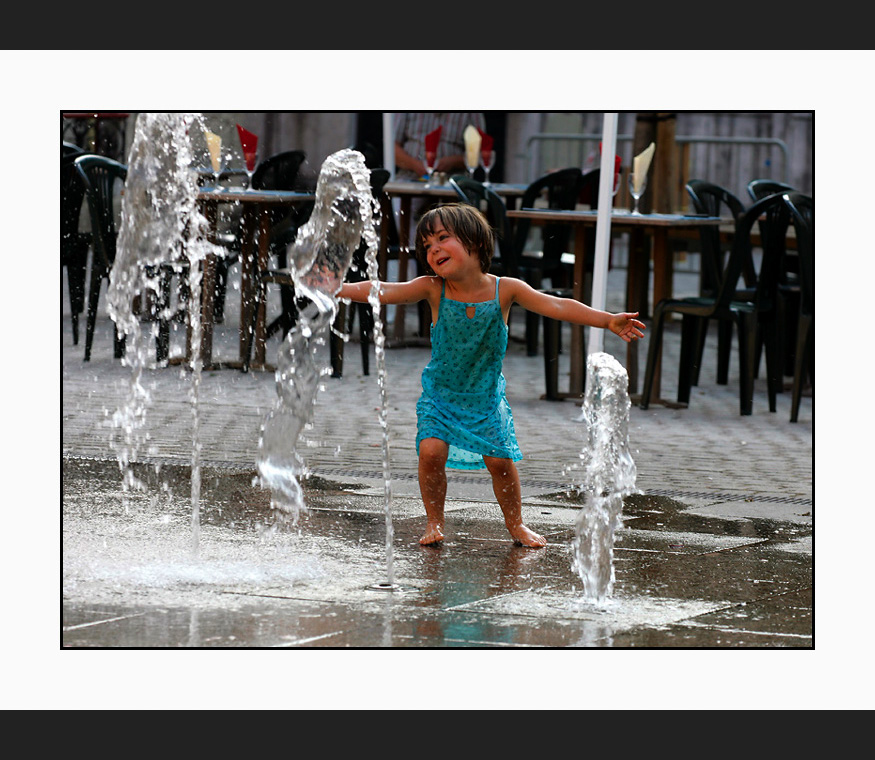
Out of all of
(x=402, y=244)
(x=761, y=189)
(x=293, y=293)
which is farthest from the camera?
(x=402, y=244)

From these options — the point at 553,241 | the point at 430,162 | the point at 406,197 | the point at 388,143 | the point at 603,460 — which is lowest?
the point at 603,460

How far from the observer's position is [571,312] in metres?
5.21

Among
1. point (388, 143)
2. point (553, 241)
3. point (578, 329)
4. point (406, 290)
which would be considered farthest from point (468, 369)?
point (388, 143)

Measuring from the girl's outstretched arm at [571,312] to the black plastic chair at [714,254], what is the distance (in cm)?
453

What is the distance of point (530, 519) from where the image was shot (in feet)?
18.9

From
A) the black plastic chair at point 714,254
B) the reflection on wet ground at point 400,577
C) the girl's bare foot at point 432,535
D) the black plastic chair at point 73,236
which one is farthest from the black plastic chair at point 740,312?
the girl's bare foot at point 432,535

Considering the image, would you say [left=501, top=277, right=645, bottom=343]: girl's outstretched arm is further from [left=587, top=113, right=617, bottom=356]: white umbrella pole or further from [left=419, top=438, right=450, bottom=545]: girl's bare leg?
[left=587, top=113, right=617, bottom=356]: white umbrella pole

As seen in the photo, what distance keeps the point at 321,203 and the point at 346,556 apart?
122 cm

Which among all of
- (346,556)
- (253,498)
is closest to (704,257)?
(253,498)

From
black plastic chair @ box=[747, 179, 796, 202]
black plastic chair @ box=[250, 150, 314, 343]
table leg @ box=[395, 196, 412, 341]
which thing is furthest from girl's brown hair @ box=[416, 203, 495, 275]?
table leg @ box=[395, 196, 412, 341]

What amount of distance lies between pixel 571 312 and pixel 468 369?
42 centimetres

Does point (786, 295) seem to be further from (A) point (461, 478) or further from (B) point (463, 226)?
(B) point (463, 226)

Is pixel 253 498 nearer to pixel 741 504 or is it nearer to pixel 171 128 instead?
pixel 171 128

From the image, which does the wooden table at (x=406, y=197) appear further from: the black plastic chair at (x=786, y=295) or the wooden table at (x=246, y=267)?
the black plastic chair at (x=786, y=295)
